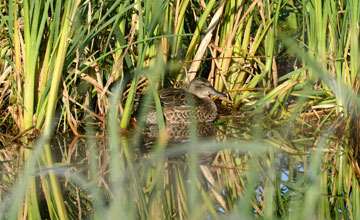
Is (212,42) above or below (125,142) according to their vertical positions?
above

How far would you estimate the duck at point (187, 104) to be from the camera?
6613mm

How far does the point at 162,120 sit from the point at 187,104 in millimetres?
1279

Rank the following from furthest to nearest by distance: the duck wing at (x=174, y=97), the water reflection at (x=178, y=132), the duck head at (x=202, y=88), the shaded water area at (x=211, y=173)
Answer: the duck head at (x=202, y=88) → the duck wing at (x=174, y=97) → the water reflection at (x=178, y=132) → the shaded water area at (x=211, y=173)

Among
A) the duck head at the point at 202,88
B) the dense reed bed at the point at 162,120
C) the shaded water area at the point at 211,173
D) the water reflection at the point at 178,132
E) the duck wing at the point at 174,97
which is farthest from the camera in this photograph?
the duck head at the point at 202,88

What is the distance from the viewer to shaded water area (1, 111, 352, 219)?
13.6 ft

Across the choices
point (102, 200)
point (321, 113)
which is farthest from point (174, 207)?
point (321, 113)

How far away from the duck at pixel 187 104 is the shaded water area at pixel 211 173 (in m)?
0.51

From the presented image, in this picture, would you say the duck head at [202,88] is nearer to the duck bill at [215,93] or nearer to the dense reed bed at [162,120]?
the duck bill at [215,93]

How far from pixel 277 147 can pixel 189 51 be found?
1.63 meters

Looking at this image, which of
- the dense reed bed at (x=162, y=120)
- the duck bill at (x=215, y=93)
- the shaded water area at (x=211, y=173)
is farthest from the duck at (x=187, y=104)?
the shaded water area at (x=211, y=173)

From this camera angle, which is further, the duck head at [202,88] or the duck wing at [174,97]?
the duck head at [202,88]

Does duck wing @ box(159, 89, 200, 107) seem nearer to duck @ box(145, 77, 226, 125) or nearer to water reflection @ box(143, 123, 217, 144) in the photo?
duck @ box(145, 77, 226, 125)

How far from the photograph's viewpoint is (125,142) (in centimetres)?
564

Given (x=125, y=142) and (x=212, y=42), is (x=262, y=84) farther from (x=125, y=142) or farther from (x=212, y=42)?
(x=125, y=142)
